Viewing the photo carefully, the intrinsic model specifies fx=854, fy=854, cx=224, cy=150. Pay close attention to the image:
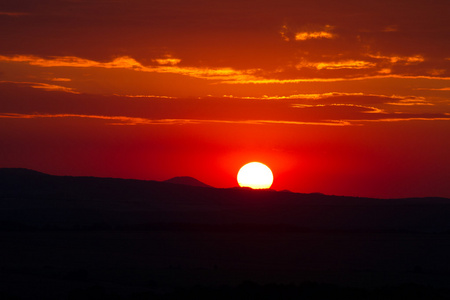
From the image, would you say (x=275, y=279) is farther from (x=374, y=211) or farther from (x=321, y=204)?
(x=321, y=204)

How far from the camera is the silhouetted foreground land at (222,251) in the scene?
2909 centimetres

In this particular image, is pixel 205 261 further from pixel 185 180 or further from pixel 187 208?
pixel 185 180

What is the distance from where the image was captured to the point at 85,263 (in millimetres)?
40156

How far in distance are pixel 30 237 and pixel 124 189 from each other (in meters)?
59.9

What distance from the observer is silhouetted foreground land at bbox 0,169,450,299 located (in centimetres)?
2909

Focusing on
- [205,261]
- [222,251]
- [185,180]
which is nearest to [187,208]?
[222,251]

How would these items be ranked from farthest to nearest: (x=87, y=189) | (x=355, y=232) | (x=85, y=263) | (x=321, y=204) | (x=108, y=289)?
(x=87, y=189) < (x=321, y=204) < (x=355, y=232) < (x=85, y=263) < (x=108, y=289)

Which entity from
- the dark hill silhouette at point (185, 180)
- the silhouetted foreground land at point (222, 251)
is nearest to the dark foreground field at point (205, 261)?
the silhouetted foreground land at point (222, 251)

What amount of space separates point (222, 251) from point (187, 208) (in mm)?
42800

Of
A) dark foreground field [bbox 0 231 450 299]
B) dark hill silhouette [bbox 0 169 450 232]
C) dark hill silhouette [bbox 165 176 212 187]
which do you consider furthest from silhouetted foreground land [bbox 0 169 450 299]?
dark hill silhouette [bbox 165 176 212 187]

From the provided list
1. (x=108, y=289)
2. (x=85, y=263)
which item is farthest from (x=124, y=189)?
(x=108, y=289)

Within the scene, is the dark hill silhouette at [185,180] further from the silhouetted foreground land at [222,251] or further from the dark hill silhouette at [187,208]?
the silhouetted foreground land at [222,251]

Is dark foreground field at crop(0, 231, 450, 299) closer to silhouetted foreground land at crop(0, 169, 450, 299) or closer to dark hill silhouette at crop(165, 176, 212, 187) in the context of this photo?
silhouetted foreground land at crop(0, 169, 450, 299)

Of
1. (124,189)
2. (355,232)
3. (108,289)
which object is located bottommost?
(108,289)
